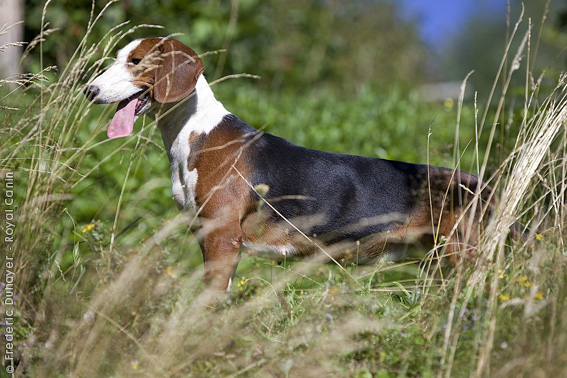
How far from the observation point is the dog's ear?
9.88 ft

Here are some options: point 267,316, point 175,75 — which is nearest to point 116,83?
point 175,75

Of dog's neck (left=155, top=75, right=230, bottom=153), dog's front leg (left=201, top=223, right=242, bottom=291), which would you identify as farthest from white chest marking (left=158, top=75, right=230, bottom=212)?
dog's front leg (left=201, top=223, right=242, bottom=291)

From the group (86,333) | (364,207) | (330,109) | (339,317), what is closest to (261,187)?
(364,207)

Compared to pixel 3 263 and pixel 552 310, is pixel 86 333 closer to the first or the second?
pixel 3 263

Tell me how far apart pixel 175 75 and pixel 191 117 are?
0.88 ft

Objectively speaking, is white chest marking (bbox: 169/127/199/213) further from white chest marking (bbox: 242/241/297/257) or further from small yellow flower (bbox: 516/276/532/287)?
small yellow flower (bbox: 516/276/532/287)

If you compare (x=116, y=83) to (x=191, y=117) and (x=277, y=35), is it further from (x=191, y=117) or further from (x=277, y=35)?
(x=277, y=35)

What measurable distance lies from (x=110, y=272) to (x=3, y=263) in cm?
47

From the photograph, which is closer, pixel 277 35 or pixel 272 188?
pixel 272 188

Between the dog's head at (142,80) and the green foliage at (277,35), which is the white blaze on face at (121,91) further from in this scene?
the green foliage at (277,35)

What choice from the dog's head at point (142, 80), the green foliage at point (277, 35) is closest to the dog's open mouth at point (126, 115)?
the dog's head at point (142, 80)

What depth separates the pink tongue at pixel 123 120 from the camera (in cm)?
298

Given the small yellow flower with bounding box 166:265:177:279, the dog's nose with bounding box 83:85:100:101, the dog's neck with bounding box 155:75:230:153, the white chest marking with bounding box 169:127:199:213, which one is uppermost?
the dog's nose with bounding box 83:85:100:101

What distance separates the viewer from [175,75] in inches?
120
